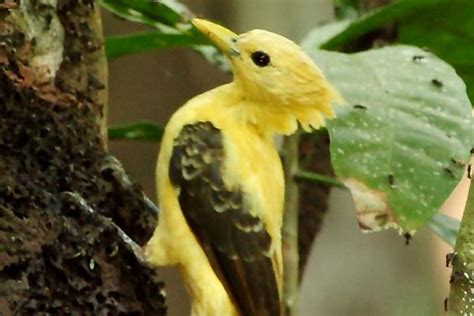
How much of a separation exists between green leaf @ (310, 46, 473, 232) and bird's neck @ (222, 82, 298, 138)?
0.33 ft

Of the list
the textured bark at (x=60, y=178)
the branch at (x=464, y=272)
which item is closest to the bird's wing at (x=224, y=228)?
the textured bark at (x=60, y=178)

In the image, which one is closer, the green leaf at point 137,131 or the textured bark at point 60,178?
the textured bark at point 60,178

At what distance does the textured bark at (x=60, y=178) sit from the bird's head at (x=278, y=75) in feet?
0.64

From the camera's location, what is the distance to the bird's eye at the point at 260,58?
142 centimetres

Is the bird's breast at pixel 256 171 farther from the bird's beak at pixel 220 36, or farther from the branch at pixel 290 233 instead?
the branch at pixel 290 233

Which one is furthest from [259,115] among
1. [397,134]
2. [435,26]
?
[435,26]

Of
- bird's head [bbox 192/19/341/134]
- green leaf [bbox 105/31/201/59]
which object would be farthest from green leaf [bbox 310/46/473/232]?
green leaf [bbox 105/31/201/59]

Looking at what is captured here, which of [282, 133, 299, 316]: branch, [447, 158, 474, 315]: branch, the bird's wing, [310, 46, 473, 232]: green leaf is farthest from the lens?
[282, 133, 299, 316]: branch

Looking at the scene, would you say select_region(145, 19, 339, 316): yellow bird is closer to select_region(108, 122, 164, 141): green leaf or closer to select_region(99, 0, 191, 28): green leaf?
select_region(99, 0, 191, 28): green leaf

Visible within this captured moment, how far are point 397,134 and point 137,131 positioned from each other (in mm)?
657

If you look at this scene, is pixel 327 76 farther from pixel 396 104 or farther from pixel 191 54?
pixel 191 54

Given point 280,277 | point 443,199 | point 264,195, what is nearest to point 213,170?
point 264,195

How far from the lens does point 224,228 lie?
1.41m

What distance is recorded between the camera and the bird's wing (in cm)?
140
